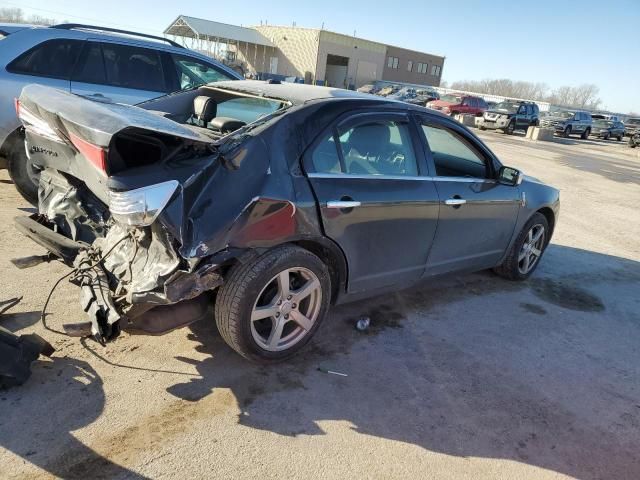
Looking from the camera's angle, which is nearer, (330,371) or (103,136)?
(103,136)

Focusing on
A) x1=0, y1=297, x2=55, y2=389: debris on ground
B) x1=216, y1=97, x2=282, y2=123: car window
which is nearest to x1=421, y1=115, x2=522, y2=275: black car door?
x1=216, y1=97, x2=282, y2=123: car window

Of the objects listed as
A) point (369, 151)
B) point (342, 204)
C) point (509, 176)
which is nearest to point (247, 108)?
point (369, 151)

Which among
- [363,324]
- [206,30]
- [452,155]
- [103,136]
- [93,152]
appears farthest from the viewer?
[206,30]

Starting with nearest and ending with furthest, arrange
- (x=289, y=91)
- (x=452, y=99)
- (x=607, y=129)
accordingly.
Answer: (x=289, y=91)
(x=452, y=99)
(x=607, y=129)

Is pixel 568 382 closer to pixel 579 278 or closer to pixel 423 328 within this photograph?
pixel 423 328

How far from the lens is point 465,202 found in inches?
162

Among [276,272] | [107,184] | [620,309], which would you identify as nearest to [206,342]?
[276,272]

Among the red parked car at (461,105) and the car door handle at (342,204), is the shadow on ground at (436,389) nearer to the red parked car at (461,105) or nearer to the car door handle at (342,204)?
the car door handle at (342,204)

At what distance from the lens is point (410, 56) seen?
75.1 m

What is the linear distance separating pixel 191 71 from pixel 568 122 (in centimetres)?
3177

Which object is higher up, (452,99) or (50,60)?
(50,60)

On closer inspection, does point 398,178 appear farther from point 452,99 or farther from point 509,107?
point 452,99

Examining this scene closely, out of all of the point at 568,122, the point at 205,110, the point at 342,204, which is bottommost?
the point at 568,122

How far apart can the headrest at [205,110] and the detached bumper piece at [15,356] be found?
2.00 m
